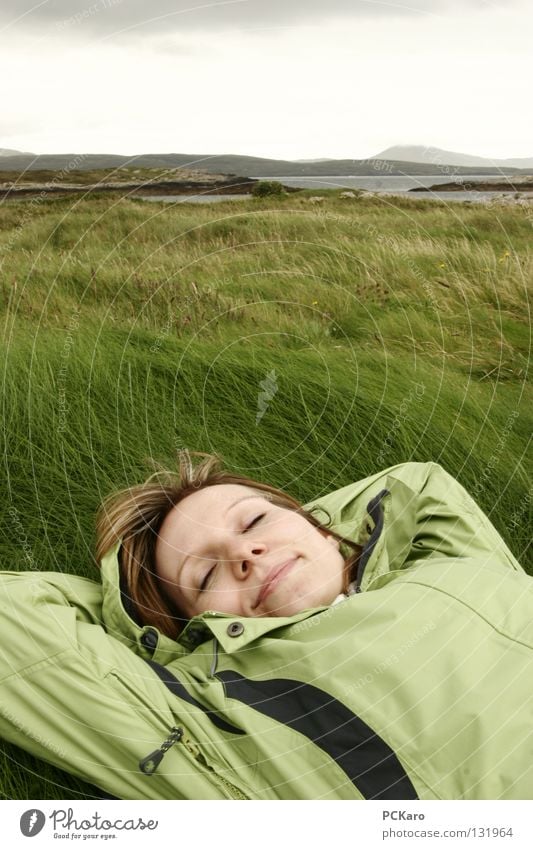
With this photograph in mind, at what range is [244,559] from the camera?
1.73m

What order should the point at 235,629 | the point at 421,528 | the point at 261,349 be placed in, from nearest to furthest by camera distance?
the point at 235,629
the point at 421,528
the point at 261,349

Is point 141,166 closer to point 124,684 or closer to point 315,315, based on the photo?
point 315,315

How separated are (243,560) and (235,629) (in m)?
0.16

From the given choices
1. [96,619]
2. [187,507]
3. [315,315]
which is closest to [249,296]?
[315,315]

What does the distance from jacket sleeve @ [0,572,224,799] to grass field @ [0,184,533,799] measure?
0.65 m

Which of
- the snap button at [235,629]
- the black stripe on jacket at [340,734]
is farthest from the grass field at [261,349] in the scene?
the black stripe on jacket at [340,734]

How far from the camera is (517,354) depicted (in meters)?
2.77

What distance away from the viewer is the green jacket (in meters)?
1.48

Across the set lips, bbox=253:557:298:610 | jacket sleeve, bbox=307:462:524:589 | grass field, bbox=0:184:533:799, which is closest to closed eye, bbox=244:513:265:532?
lips, bbox=253:557:298:610

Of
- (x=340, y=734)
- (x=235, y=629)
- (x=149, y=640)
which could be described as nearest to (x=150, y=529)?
(x=149, y=640)

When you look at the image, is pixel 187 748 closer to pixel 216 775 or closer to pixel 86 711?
pixel 216 775

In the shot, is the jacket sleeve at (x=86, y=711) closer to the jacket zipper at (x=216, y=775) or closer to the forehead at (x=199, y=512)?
the jacket zipper at (x=216, y=775)

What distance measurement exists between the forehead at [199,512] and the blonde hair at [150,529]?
7 centimetres

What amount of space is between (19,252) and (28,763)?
203cm
